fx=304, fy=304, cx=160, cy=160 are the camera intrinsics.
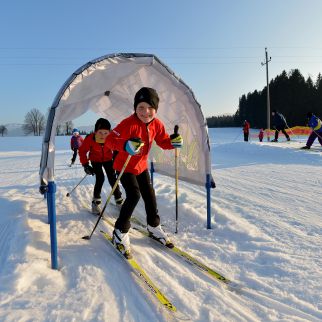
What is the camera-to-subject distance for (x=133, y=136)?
382cm

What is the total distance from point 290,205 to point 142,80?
3662 millimetres

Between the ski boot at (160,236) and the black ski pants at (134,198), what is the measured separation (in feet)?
0.22

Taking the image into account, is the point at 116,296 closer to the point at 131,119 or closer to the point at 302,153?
the point at 131,119

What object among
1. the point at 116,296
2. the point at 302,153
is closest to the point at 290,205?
the point at 116,296

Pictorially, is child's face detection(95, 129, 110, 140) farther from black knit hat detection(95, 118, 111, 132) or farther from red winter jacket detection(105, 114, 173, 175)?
red winter jacket detection(105, 114, 173, 175)

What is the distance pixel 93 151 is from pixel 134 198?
2213mm

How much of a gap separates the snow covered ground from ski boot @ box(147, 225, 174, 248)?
110mm

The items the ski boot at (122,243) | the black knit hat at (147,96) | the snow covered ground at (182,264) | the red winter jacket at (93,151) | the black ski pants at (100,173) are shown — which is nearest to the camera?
the snow covered ground at (182,264)

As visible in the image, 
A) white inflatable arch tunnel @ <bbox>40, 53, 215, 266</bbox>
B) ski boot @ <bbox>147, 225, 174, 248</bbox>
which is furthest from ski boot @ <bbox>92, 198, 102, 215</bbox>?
ski boot @ <bbox>147, 225, 174, 248</bbox>

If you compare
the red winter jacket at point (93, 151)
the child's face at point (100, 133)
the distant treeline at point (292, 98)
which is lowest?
the red winter jacket at point (93, 151)

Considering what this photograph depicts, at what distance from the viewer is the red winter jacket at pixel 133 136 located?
12.1ft

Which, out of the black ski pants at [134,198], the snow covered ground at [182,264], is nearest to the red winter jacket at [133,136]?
the black ski pants at [134,198]

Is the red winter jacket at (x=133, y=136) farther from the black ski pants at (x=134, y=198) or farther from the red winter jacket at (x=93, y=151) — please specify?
the red winter jacket at (x=93, y=151)

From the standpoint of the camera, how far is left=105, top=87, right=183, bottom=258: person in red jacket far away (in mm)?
3725
